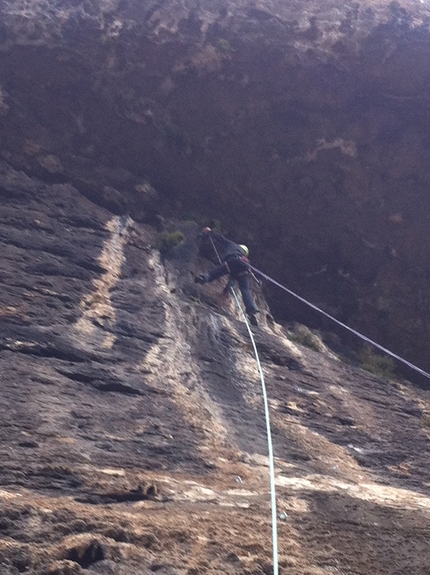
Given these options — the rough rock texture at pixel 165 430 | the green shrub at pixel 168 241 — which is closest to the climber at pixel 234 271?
the rough rock texture at pixel 165 430

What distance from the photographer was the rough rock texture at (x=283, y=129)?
13.7m

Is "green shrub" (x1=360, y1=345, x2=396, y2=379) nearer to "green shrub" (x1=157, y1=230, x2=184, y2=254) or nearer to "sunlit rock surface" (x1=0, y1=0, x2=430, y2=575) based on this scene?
"sunlit rock surface" (x1=0, y1=0, x2=430, y2=575)

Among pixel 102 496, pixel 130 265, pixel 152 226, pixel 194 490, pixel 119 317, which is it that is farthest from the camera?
pixel 152 226

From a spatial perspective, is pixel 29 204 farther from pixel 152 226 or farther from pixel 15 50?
pixel 15 50

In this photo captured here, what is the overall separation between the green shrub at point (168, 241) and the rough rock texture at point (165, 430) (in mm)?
531

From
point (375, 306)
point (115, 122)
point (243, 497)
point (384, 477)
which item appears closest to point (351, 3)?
point (115, 122)

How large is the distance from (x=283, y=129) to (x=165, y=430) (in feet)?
32.1

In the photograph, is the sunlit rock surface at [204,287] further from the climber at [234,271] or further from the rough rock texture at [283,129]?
the climber at [234,271]

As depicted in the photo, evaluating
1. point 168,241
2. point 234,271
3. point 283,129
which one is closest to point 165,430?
point 234,271

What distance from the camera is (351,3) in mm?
14930

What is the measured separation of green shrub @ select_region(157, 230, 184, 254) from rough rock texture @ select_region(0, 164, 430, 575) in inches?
20.9

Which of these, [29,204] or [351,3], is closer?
[29,204]

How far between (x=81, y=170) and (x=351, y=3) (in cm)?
806

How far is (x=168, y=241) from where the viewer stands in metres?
11.9
